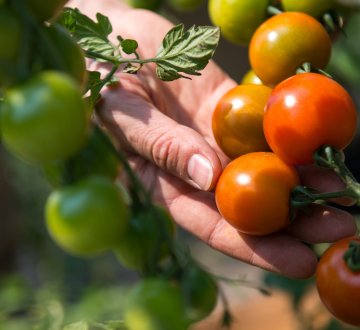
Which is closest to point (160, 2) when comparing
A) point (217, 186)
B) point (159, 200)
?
point (159, 200)

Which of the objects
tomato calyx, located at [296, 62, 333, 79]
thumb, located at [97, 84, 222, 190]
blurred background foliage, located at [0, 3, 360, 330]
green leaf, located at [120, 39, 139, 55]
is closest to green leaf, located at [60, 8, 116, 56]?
green leaf, located at [120, 39, 139, 55]

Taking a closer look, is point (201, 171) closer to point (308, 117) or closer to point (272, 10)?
point (308, 117)

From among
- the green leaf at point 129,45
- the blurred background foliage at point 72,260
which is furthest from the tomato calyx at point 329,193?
the blurred background foliage at point 72,260

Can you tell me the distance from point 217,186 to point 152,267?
1.58 ft

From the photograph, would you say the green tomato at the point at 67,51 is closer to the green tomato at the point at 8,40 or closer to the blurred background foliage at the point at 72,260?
the green tomato at the point at 8,40

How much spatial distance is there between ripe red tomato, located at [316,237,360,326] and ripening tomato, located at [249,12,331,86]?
33 centimetres

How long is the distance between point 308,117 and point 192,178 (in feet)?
0.75

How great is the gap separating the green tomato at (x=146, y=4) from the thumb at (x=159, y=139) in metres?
0.38

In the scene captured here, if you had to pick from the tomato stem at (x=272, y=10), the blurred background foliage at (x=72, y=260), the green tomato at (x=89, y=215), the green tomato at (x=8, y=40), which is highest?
the green tomato at (x=8, y=40)

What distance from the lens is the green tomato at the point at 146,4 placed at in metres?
1.41

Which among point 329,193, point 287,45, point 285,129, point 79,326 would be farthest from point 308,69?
point 79,326

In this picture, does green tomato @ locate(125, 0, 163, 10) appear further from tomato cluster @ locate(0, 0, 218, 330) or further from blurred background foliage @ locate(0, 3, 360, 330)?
tomato cluster @ locate(0, 0, 218, 330)

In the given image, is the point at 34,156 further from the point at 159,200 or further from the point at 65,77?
the point at 159,200

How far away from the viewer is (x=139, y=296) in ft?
1.31
